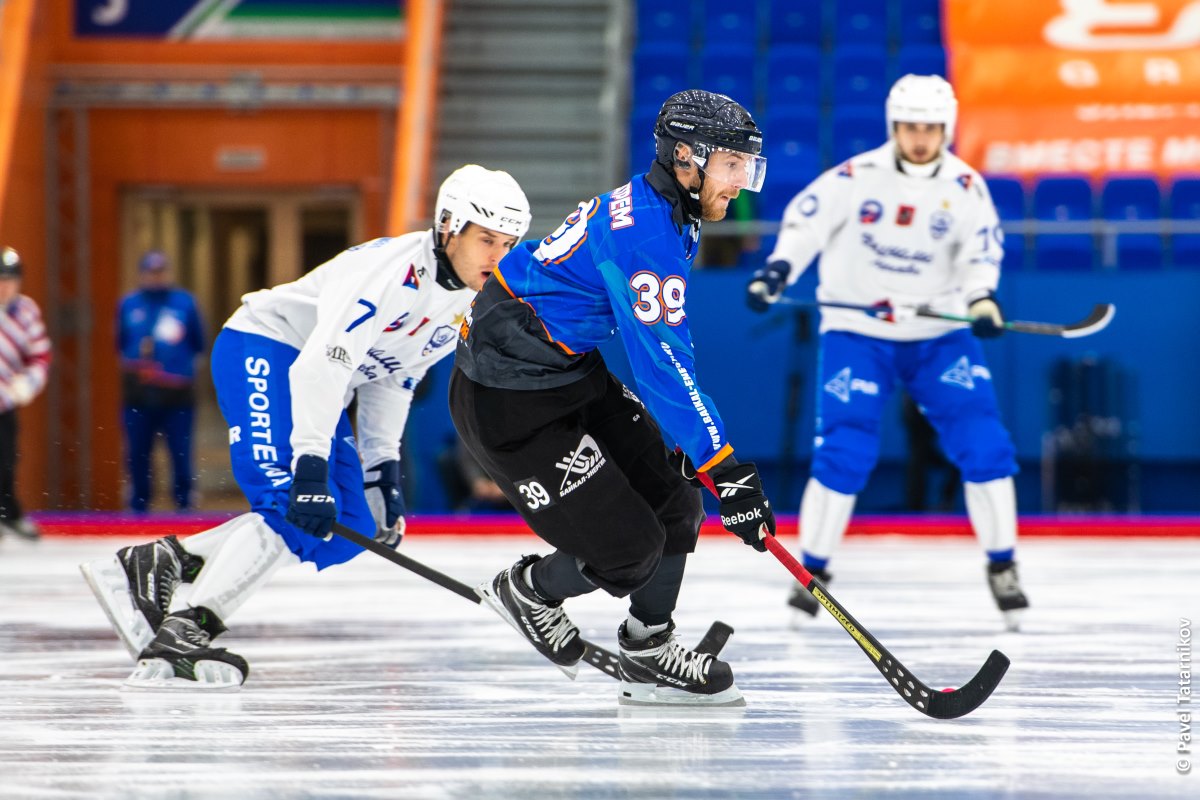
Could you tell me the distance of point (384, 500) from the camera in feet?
12.5

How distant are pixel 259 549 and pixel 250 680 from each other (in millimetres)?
294

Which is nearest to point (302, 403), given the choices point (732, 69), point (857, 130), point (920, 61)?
point (857, 130)

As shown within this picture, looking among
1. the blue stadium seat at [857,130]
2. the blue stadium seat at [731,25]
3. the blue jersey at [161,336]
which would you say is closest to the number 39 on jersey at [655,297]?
the blue jersey at [161,336]

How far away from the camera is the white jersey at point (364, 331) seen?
3.27 m

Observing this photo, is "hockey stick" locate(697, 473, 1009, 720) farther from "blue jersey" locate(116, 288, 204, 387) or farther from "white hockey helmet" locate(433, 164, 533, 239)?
"blue jersey" locate(116, 288, 204, 387)

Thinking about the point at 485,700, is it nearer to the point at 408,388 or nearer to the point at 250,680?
the point at 250,680

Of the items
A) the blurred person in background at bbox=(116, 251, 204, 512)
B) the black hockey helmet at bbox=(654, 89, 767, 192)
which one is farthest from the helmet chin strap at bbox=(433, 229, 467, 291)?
the blurred person in background at bbox=(116, 251, 204, 512)

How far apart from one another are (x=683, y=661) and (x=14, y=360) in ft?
16.2

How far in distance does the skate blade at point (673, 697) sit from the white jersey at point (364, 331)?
787 mm

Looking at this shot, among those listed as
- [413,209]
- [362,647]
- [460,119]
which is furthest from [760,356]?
[362,647]

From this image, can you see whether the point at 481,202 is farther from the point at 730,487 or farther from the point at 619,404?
the point at 730,487

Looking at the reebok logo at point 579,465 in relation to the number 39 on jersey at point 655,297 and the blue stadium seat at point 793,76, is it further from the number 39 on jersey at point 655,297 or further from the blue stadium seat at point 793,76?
the blue stadium seat at point 793,76

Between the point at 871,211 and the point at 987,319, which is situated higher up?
the point at 871,211

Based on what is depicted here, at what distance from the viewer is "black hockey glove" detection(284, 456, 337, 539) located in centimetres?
323
